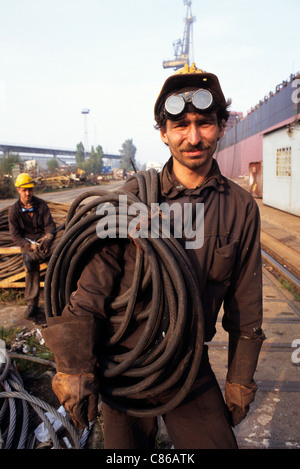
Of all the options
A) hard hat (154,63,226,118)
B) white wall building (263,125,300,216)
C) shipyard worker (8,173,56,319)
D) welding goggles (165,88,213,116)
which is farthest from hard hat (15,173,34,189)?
white wall building (263,125,300,216)

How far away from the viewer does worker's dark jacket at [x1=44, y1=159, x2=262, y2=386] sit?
53.0 inches

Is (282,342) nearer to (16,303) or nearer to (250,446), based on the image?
(250,446)

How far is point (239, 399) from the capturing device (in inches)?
65.9

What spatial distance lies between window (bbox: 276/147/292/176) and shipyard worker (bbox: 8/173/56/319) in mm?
9104

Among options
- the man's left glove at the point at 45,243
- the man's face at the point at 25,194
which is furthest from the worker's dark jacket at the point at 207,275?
the man's face at the point at 25,194

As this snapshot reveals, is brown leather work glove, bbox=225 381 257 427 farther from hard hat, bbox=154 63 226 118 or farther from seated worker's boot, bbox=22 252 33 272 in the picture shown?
seated worker's boot, bbox=22 252 33 272

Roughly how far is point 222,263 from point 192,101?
794mm

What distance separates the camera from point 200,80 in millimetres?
1606

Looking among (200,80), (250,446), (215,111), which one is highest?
(200,80)

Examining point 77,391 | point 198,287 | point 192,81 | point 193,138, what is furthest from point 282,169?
point 77,391

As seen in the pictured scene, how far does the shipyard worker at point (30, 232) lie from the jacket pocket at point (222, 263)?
365 centimetres

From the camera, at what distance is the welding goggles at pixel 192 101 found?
1.52 meters
